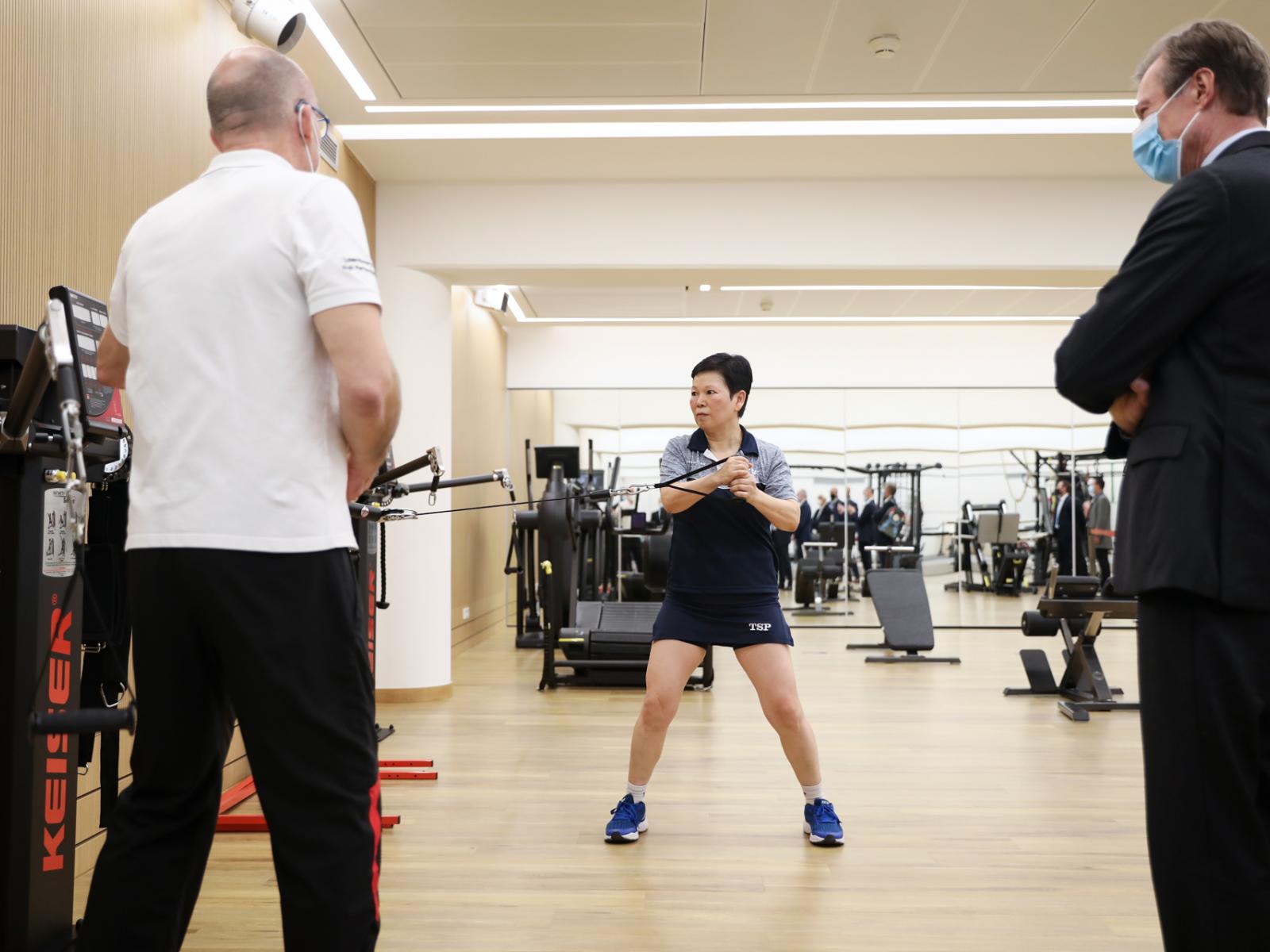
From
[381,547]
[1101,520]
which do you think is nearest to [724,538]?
[381,547]

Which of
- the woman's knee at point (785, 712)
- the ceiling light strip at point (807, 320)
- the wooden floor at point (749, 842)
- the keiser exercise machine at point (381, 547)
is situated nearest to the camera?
the wooden floor at point (749, 842)

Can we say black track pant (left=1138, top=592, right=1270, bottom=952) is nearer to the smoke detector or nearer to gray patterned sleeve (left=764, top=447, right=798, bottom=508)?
gray patterned sleeve (left=764, top=447, right=798, bottom=508)

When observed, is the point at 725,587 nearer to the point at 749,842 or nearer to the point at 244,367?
the point at 749,842

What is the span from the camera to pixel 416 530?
19.9 feet

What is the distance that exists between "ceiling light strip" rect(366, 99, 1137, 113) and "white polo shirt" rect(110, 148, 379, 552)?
12.7ft

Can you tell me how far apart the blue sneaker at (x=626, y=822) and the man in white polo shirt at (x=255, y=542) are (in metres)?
1.90

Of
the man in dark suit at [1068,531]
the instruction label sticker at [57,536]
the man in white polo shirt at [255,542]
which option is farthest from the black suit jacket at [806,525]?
the man in white polo shirt at [255,542]

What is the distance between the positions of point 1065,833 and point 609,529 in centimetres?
500

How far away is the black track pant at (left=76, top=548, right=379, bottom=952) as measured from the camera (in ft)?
4.56

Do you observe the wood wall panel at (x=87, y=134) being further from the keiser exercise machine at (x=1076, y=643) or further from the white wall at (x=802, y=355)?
the white wall at (x=802, y=355)

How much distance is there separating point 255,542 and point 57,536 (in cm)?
95

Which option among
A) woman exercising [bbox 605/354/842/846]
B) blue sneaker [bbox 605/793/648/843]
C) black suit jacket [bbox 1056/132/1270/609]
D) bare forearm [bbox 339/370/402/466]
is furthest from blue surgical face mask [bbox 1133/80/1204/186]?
blue sneaker [bbox 605/793/648/843]

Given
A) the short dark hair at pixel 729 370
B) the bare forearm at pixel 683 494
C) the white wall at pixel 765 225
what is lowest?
the bare forearm at pixel 683 494

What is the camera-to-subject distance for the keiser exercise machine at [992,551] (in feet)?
36.8
